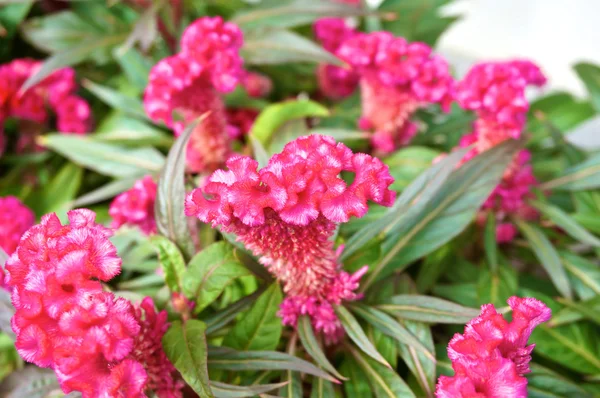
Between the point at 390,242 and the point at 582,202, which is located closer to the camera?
the point at 390,242

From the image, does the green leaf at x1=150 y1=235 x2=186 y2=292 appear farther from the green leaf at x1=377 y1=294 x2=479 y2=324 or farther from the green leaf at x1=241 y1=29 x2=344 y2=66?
the green leaf at x1=241 y1=29 x2=344 y2=66

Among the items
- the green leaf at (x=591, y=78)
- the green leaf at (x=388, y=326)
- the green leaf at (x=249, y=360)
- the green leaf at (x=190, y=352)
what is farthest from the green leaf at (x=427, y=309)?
the green leaf at (x=591, y=78)

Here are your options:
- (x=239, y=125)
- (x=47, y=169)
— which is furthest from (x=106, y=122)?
(x=239, y=125)

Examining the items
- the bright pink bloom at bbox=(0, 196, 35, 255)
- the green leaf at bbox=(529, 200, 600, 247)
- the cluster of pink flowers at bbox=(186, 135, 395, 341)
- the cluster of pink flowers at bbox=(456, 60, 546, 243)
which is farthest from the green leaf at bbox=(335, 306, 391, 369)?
the bright pink bloom at bbox=(0, 196, 35, 255)

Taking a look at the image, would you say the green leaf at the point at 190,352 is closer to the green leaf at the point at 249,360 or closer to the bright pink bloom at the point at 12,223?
the green leaf at the point at 249,360

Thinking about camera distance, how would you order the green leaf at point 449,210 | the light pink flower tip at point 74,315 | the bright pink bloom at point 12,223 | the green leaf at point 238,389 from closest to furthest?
the light pink flower tip at point 74,315
the green leaf at point 238,389
the green leaf at point 449,210
the bright pink bloom at point 12,223

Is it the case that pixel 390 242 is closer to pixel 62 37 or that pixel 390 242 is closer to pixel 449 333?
pixel 449 333

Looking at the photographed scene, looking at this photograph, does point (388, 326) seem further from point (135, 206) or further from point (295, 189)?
point (135, 206)
